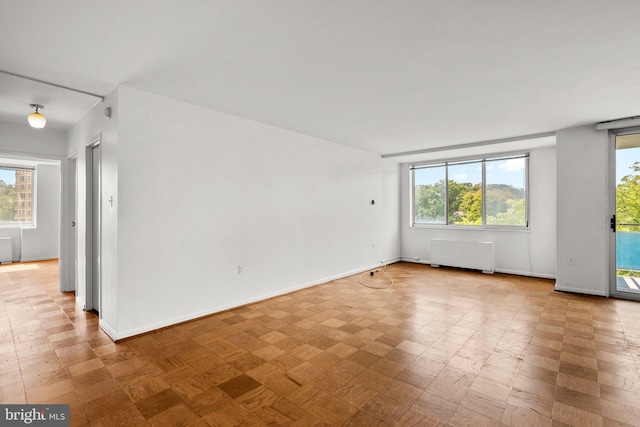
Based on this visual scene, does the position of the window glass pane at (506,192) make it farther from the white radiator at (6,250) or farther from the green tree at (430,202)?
the white radiator at (6,250)

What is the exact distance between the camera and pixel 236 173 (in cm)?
407

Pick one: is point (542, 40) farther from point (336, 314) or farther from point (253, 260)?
point (253, 260)

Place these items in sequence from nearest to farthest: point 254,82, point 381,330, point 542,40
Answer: point 542,40 < point 254,82 < point 381,330

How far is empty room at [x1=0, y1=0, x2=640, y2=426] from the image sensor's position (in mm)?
2029

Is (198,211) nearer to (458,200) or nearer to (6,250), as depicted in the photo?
(458,200)

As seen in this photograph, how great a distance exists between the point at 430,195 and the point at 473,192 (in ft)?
3.23

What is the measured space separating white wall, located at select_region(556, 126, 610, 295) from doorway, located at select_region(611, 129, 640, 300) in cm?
15

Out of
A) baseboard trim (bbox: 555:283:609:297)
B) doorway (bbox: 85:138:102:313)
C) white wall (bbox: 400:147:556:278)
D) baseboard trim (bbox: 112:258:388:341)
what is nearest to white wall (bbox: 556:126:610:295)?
baseboard trim (bbox: 555:283:609:297)

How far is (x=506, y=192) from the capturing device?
6.28 meters

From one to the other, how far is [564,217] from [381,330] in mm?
3780

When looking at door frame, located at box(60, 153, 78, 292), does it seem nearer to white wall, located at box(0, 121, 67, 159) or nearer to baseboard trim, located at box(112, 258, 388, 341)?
white wall, located at box(0, 121, 67, 159)

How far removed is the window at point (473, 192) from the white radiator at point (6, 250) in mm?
9832

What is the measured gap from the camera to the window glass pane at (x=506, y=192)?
20.1 ft

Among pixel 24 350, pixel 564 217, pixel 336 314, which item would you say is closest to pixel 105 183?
pixel 24 350
